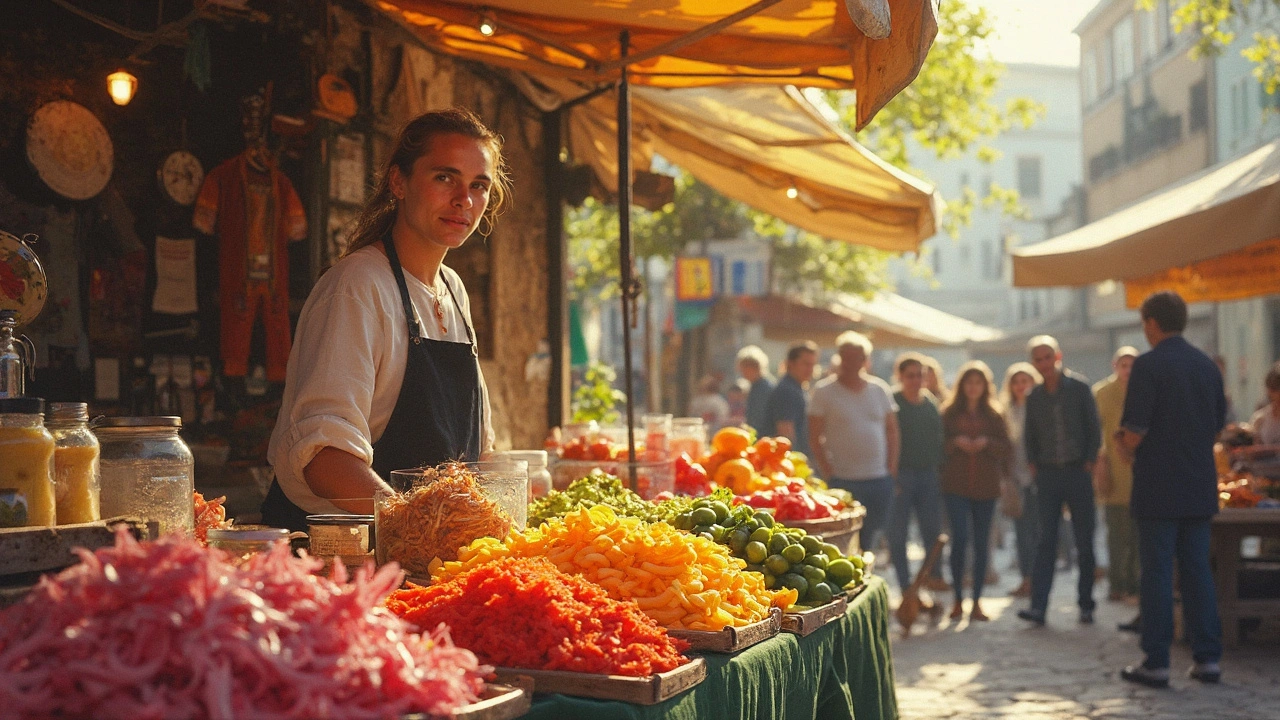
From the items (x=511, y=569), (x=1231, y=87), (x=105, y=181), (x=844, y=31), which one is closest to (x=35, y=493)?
(x=511, y=569)

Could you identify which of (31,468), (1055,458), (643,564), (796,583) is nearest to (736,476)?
(796,583)

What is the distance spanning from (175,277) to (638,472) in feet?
8.26

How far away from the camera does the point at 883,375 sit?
165 feet

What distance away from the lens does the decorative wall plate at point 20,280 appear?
2.57 m

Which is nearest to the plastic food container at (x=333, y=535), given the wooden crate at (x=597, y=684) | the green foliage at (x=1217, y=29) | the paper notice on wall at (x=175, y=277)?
the wooden crate at (x=597, y=684)

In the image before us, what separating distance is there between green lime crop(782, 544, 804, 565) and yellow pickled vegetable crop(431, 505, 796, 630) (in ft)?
1.81

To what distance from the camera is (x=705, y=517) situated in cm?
355

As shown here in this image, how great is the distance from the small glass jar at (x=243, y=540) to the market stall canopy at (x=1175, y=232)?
6.53 m

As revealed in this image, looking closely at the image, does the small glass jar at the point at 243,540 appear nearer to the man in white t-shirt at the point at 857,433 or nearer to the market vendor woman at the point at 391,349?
the market vendor woman at the point at 391,349

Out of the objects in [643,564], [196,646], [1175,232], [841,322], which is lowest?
[643,564]

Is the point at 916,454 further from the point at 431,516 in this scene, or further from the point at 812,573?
the point at 431,516

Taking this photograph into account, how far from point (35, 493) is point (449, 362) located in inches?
59.7

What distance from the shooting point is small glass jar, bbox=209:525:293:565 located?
2.19 meters

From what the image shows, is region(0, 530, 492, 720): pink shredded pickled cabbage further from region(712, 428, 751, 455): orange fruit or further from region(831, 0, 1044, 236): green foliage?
region(831, 0, 1044, 236): green foliage
